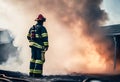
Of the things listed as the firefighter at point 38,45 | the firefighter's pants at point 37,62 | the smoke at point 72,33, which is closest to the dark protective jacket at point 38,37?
the firefighter at point 38,45

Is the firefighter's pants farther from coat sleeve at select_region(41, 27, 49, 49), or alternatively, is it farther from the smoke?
the smoke

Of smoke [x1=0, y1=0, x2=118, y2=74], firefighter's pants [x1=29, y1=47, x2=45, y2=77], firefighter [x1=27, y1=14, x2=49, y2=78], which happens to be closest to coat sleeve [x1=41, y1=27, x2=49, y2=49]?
firefighter [x1=27, y1=14, x2=49, y2=78]

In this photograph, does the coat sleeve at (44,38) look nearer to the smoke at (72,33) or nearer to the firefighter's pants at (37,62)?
the firefighter's pants at (37,62)

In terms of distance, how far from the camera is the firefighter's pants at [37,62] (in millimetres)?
11289

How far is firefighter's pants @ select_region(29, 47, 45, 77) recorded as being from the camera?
11.3 metres

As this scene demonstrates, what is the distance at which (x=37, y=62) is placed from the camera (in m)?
11.4

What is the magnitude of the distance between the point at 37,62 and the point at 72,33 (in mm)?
5579

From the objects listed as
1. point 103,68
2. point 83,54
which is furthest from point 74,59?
point 103,68

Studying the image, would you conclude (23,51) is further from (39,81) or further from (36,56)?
(39,81)

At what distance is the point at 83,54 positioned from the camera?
54.6ft

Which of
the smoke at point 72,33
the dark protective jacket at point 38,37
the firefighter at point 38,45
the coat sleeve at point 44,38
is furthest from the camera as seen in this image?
the smoke at point 72,33

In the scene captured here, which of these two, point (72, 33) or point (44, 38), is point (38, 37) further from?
point (72, 33)

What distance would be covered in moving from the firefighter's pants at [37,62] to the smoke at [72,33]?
4.07 meters

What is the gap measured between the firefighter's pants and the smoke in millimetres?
4070
